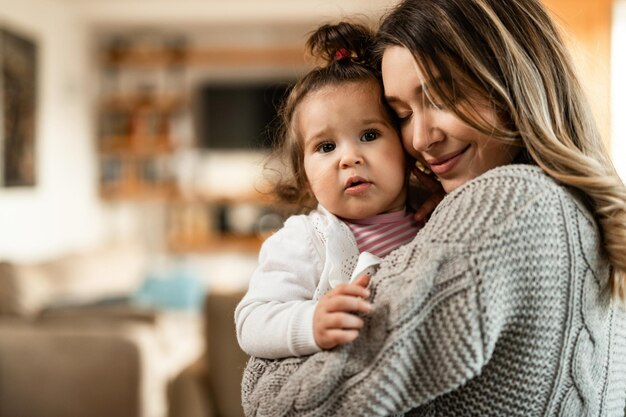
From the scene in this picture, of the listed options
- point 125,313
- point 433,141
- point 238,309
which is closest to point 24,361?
point 125,313

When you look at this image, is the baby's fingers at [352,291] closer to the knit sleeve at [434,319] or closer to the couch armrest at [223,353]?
the knit sleeve at [434,319]

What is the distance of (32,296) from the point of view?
3.56 m

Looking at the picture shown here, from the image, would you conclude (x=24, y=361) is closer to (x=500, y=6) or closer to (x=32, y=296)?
(x=32, y=296)

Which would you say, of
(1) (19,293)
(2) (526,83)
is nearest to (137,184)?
(1) (19,293)

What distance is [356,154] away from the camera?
1.06 m

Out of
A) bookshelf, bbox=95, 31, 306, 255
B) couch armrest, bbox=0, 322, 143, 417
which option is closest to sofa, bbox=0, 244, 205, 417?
couch armrest, bbox=0, 322, 143, 417

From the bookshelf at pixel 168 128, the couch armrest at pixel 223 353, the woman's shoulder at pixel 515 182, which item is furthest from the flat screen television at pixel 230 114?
the woman's shoulder at pixel 515 182

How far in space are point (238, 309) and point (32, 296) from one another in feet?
9.59

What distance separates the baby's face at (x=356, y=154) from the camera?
1.06m

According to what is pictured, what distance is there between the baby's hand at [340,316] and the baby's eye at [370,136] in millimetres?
335

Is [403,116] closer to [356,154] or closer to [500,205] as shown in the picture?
[356,154]

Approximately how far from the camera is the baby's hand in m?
0.76

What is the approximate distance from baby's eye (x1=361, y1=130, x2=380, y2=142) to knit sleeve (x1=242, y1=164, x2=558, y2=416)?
315 millimetres

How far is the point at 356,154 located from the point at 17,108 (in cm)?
427
